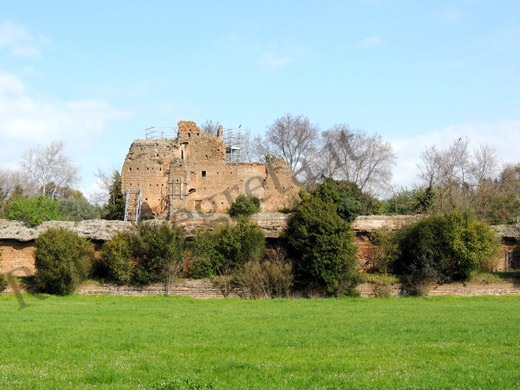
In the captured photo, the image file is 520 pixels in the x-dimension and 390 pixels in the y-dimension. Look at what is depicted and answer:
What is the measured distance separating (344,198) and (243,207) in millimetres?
5727

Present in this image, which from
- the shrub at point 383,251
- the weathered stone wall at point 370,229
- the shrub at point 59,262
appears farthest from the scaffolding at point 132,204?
the shrub at point 383,251

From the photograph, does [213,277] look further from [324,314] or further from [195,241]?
[324,314]

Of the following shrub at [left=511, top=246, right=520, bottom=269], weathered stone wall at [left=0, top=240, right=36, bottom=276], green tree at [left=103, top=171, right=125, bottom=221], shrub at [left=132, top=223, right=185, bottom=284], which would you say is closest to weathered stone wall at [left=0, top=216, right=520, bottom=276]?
weathered stone wall at [left=0, top=240, right=36, bottom=276]

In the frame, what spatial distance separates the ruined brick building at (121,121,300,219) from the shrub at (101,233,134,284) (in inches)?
233

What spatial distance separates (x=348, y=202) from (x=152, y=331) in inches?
696

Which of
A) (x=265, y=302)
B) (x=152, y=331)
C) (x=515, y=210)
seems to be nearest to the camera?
(x=152, y=331)

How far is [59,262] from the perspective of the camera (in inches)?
974

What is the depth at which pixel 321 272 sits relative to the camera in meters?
25.2

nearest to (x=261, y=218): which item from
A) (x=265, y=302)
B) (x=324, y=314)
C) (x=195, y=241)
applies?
(x=195, y=241)

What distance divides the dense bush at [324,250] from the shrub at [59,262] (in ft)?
32.2

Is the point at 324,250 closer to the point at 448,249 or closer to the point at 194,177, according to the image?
the point at 448,249

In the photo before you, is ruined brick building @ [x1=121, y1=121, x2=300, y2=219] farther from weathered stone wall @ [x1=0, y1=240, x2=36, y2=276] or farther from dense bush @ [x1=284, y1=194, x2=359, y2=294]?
dense bush @ [x1=284, y1=194, x2=359, y2=294]

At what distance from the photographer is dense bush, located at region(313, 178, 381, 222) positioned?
1161 inches

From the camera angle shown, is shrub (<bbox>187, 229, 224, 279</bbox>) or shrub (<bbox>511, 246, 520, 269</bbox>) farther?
shrub (<bbox>511, 246, 520, 269</bbox>)
